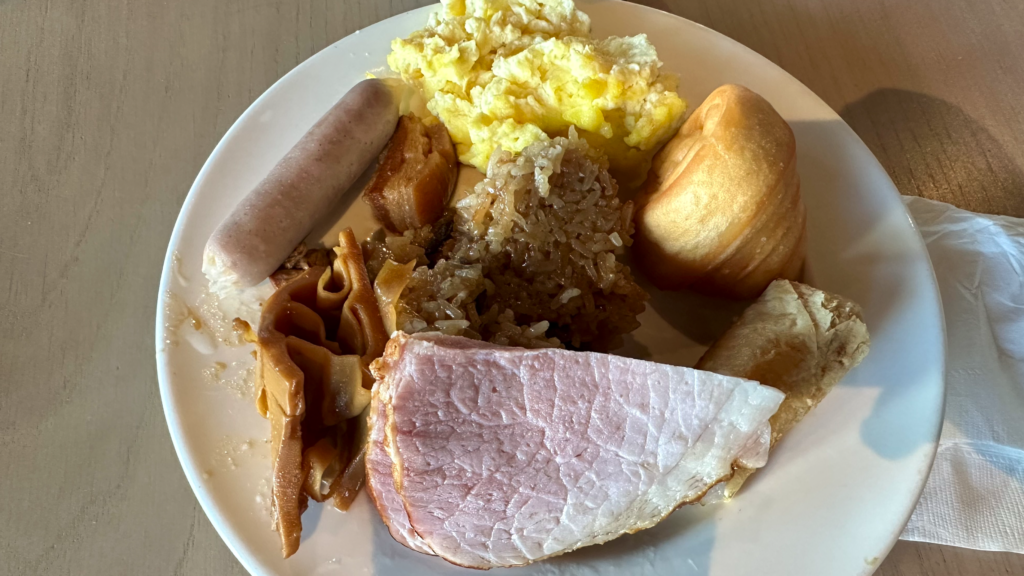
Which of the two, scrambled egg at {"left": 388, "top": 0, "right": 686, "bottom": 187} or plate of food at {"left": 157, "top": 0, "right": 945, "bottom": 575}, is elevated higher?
scrambled egg at {"left": 388, "top": 0, "right": 686, "bottom": 187}

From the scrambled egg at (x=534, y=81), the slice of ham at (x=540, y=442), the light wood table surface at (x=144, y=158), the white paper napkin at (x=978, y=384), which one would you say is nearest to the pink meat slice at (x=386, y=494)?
the slice of ham at (x=540, y=442)

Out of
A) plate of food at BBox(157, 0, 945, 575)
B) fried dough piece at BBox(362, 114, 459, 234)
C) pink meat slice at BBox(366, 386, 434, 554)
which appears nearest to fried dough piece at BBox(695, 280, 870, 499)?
plate of food at BBox(157, 0, 945, 575)

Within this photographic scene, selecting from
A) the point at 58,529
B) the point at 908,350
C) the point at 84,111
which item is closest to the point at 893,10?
the point at 908,350

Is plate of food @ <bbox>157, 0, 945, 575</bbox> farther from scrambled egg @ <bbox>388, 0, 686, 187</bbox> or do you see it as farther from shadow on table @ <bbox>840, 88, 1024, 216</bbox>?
shadow on table @ <bbox>840, 88, 1024, 216</bbox>

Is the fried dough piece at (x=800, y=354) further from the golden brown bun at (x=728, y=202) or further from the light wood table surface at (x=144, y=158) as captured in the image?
the light wood table surface at (x=144, y=158)

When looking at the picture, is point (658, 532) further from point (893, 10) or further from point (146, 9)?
point (146, 9)

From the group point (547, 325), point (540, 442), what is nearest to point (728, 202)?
point (547, 325)
